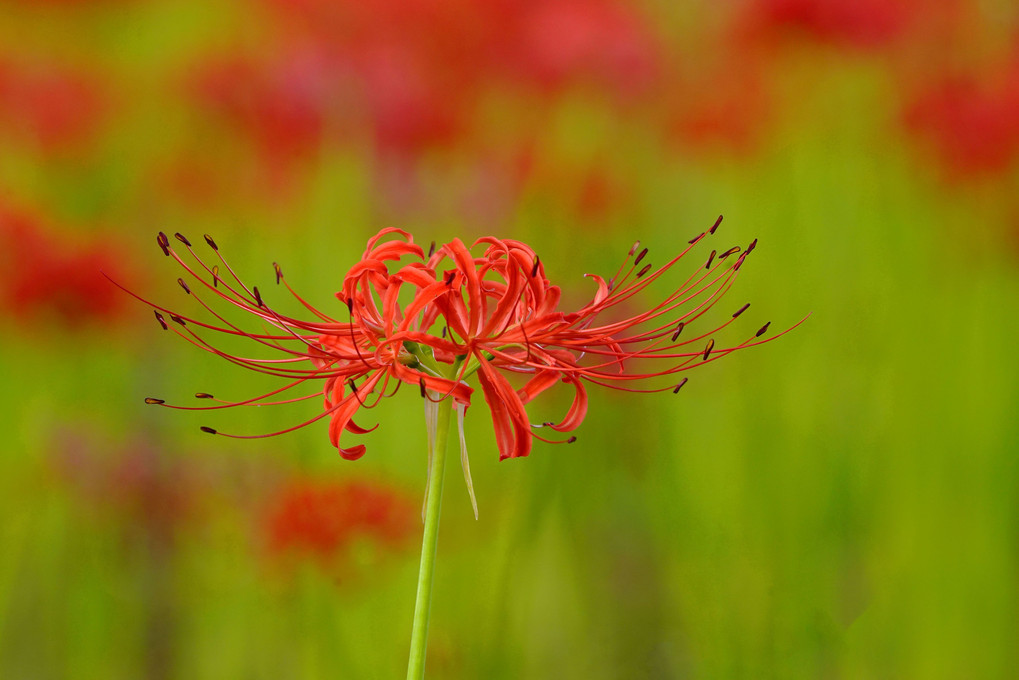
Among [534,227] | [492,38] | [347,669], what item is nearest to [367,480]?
[347,669]

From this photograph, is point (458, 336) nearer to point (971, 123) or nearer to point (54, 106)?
point (54, 106)

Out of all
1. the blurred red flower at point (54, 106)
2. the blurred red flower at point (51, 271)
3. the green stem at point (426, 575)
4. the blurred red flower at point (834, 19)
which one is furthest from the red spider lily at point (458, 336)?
the blurred red flower at point (834, 19)

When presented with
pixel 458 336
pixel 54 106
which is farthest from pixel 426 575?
pixel 54 106

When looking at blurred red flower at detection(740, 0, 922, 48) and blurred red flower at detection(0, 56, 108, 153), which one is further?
blurred red flower at detection(740, 0, 922, 48)

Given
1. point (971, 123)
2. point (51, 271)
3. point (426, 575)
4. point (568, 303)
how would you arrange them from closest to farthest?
point (426, 575)
point (51, 271)
point (568, 303)
point (971, 123)

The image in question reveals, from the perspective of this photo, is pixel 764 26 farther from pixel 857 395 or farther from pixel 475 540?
pixel 475 540

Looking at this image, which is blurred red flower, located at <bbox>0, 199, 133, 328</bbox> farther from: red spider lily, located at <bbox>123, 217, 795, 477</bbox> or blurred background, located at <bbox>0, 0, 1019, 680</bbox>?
red spider lily, located at <bbox>123, 217, 795, 477</bbox>

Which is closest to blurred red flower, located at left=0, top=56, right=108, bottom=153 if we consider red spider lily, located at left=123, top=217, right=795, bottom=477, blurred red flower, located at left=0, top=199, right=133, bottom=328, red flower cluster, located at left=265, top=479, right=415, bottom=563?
blurred red flower, located at left=0, top=199, right=133, bottom=328
